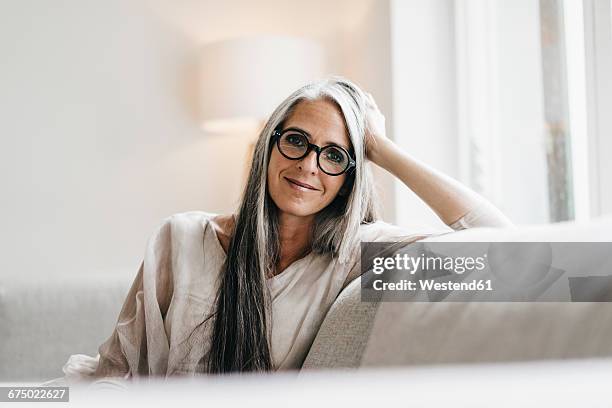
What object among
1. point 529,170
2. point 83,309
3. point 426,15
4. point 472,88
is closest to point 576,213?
point 529,170

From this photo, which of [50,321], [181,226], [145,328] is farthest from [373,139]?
[50,321]

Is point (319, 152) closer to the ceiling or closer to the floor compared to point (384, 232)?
closer to the ceiling

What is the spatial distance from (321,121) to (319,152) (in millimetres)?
45

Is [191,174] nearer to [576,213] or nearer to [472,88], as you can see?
[472,88]

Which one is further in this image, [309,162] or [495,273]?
[309,162]

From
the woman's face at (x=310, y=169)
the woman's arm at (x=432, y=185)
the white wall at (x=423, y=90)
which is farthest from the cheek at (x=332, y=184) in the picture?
the white wall at (x=423, y=90)

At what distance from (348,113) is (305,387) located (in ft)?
2.38

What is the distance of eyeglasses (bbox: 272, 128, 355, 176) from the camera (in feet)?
3.25

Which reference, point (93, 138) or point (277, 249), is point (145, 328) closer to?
point (277, 249)

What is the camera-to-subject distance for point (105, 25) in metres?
2.68

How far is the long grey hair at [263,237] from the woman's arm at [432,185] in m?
0.03

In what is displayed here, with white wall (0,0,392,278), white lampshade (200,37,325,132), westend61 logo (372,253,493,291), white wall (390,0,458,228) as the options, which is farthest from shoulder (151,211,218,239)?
white wall (0,0,392,278)

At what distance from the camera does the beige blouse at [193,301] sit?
3.08 feet

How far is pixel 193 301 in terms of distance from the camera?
0.98 metres
